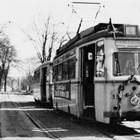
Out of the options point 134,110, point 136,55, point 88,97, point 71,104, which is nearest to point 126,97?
point 134,110

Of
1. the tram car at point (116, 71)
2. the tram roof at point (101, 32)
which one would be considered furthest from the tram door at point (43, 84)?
the tram car at point (116, 71)

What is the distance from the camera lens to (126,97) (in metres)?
9.66

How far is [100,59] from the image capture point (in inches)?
404

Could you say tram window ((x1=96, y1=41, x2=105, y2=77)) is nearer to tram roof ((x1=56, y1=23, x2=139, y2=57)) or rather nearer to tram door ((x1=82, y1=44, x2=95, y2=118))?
tram roof ((x1=56, y1=23, x2=139, y2=57))

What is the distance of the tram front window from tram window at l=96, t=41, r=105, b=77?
430 millimetres

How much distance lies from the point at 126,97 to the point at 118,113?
0.50 metres

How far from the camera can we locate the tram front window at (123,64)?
9773mm

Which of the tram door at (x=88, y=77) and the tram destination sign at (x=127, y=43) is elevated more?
the tram destination sign at (x=127, y=43)

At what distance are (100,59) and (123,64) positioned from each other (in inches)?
30.1

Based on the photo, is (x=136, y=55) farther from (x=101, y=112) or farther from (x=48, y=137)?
(x=48, y=137)

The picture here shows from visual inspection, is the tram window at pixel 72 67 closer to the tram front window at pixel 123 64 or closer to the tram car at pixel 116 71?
the tram car at pixel 116 71

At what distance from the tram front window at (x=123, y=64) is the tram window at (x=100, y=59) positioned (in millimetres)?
430

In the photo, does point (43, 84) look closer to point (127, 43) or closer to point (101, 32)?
point (101, 32)

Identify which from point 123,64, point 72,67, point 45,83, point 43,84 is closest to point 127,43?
point 123,64
